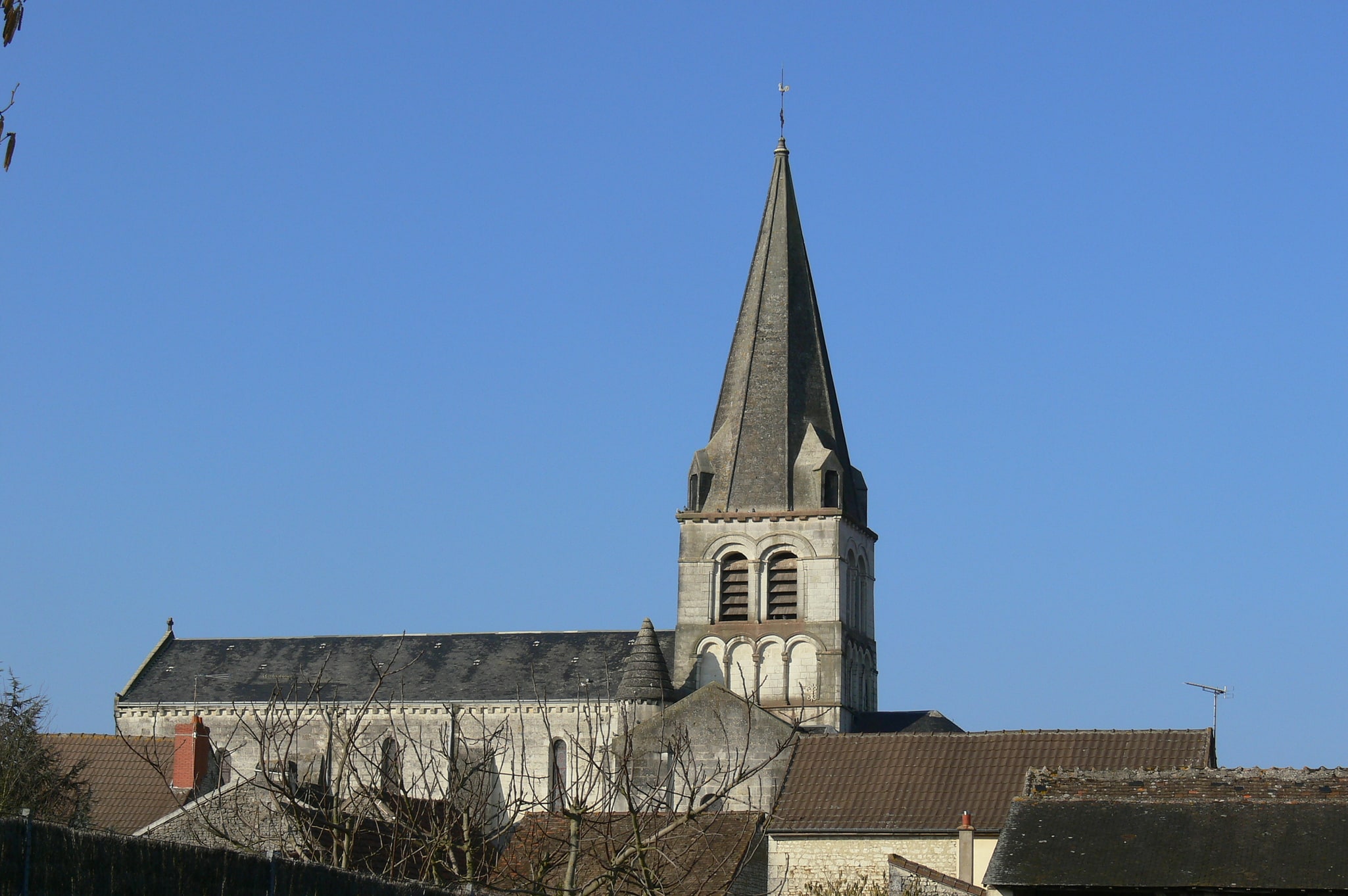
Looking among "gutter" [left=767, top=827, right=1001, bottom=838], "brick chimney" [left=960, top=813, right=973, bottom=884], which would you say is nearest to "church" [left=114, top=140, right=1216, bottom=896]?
"gutter" [left=767, top=827, right=1001, bottom=838]

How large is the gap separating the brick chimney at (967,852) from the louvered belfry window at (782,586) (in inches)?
628

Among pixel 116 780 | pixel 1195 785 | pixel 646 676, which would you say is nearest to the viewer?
pixel 1195 785

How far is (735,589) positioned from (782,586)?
3.76ft

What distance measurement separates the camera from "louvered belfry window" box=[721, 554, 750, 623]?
44.6 meters

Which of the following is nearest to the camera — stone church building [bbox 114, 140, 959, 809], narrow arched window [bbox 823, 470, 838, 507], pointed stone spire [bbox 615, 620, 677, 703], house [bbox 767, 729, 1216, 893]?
house [bbox 767, 729, 1216, 893]

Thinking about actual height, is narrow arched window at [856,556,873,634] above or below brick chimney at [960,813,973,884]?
above

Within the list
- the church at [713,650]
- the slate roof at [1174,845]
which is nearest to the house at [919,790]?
the slate roof at [1174,845]

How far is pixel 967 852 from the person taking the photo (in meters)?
28.3

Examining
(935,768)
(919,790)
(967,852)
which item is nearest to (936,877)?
(967,852)

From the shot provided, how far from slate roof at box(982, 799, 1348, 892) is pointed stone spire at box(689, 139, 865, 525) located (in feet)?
68.0

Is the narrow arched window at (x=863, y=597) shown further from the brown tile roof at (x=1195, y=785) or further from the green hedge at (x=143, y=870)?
the green hedge at (x=143, y=870)

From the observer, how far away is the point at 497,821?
1657 inches

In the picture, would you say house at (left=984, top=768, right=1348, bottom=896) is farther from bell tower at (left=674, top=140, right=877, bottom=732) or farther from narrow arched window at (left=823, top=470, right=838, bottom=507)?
narrow arched window at (left=823, top=470, right=838, bottom=507)

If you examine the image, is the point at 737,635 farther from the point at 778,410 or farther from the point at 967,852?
the point at 967,852
